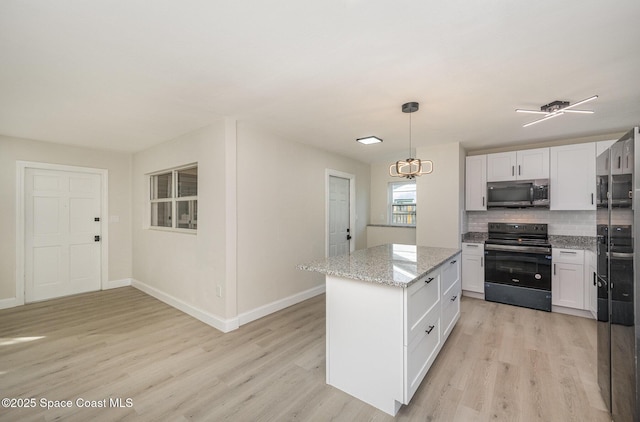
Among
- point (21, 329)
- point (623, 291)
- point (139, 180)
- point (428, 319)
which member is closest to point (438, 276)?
point (428, 319)

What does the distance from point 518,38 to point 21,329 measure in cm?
549

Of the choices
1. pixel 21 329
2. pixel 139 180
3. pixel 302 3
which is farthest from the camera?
pixel 139 180

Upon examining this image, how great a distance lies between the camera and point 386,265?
2.20m

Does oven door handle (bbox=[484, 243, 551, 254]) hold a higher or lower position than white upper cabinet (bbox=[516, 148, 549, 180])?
lower

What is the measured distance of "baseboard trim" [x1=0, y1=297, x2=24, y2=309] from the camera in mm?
3877

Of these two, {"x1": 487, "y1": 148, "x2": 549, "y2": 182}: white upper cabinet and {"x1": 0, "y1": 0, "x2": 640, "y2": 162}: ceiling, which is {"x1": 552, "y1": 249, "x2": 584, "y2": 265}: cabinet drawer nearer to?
{"x1": 487, "y1": 148, "x2": 549, "y2": 182}: white upper cabinet

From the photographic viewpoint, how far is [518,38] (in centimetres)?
171

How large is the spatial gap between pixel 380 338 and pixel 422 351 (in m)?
0.45

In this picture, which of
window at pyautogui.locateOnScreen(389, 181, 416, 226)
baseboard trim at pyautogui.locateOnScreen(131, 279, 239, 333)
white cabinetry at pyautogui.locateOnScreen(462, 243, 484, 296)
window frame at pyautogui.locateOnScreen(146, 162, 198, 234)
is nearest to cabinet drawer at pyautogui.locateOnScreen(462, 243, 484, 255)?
white cabinetry at pyautogui.locateOnScreen(462, 243, 484, 296)

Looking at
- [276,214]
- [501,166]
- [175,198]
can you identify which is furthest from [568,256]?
[175,198]

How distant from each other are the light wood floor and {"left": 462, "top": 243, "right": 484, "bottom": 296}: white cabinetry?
59 centimetres

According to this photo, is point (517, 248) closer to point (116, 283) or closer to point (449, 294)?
point (449, 294)

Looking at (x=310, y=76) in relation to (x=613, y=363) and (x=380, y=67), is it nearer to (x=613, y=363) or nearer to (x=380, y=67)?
(x=380, y=67)

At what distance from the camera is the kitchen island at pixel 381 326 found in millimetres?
1818
